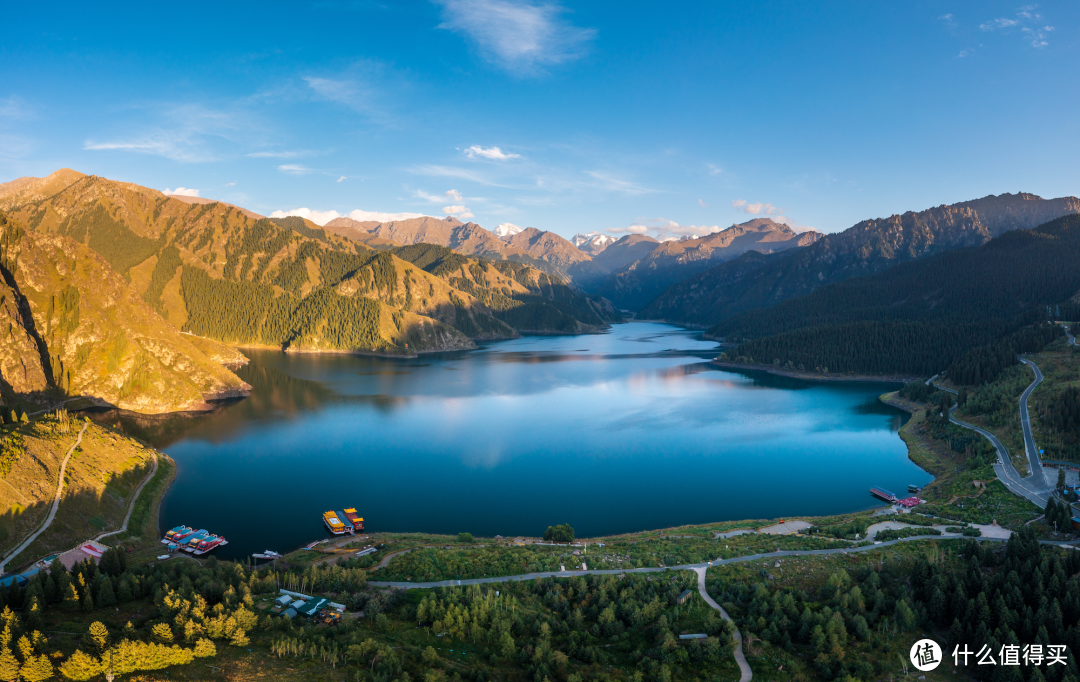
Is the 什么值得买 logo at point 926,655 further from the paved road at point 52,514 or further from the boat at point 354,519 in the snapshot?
the paved road at point 52,514

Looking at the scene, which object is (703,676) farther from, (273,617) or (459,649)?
(273,617)

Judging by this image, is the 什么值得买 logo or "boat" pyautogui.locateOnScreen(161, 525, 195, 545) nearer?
the 什么值得买 logo

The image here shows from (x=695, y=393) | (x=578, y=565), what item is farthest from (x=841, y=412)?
(x=578, y=565)

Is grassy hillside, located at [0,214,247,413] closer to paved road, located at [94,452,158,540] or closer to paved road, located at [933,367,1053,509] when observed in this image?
paved road, located at [94,452,158,540]

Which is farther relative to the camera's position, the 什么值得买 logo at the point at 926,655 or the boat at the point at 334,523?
the boat at the point at 334,523

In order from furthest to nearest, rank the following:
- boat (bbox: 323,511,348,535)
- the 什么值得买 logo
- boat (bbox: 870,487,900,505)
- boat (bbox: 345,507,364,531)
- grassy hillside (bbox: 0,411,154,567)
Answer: boat (bbox: 870,487,900,505), boat (bbox: 345,507,364,531), boat (bbox: 323,511,348,535), grassy hillside (bbox: 0,411,154,567), the 什么值得买 logo

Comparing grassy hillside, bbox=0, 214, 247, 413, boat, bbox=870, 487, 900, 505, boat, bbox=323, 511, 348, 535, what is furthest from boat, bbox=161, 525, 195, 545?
boat, bbox=870, 487, 900, 505

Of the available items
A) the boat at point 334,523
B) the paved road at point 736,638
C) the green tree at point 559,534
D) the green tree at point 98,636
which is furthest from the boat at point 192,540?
the paved road at point 736,638
